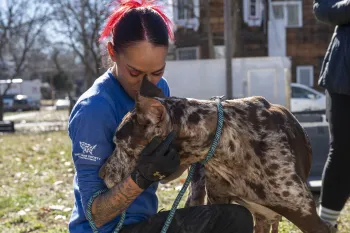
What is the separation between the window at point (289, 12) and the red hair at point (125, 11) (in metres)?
21.0

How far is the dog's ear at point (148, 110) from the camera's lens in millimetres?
2141

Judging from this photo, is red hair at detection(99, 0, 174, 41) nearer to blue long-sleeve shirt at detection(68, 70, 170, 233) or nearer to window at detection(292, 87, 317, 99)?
blue long-sleeve shirt at detection(68, 70, 170, 233)

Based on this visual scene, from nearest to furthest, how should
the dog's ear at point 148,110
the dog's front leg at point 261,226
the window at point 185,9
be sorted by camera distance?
the dog's ear at point 148,110
the dog's front leg at point 261,226
the window at point 185,9

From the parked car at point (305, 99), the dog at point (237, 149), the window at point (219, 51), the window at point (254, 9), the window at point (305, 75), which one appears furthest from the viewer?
the window at point (305, 75)

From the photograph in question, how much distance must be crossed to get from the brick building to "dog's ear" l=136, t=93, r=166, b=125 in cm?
1151

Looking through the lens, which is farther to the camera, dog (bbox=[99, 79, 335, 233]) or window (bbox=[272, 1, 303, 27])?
window (bbox=[272, 1, 303, 27])

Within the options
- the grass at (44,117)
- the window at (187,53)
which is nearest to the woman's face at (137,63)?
the window at (187,53)

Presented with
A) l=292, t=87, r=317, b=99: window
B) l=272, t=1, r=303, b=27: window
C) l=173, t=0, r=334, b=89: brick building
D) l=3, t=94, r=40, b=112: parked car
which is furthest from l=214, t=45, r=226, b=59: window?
A: l=3, t=94, r=40, b=112: parked car

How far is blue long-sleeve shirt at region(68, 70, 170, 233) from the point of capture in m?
2.43

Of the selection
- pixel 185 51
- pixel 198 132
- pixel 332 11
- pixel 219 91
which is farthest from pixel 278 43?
pixel 198 132

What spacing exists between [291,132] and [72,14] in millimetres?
17562

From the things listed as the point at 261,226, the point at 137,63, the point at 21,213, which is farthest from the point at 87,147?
the point at 21,213

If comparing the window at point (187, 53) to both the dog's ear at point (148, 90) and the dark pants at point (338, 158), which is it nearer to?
the dark pants at point (338, 158)

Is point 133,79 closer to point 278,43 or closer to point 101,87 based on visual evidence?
point 101,87
